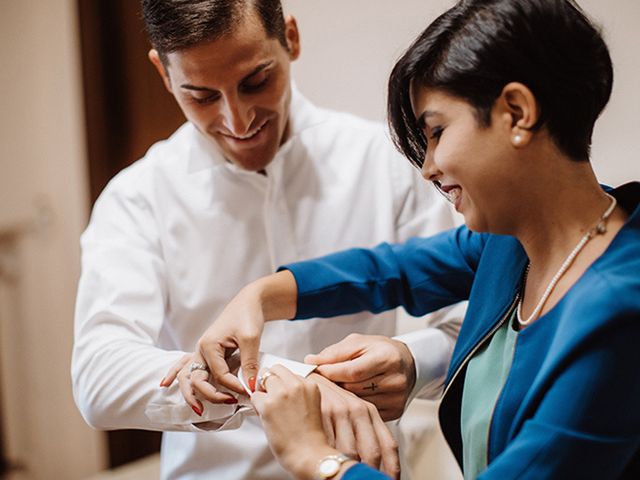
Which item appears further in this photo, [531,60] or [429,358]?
[429,358]

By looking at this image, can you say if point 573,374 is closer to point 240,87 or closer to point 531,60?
point 531,60

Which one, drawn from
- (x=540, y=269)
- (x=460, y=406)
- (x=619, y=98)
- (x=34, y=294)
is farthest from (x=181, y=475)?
(x=34, y=294)

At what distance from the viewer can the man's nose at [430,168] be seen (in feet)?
3.05

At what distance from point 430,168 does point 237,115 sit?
43 centimetres

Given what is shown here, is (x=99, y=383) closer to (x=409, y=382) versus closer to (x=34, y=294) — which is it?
(x=409, y=382)

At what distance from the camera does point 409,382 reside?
1.17m

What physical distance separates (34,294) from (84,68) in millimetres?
865

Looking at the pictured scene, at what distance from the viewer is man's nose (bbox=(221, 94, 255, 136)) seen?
48.9 inches

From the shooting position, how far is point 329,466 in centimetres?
84

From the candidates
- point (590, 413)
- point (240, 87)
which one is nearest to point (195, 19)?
point (240, 87)

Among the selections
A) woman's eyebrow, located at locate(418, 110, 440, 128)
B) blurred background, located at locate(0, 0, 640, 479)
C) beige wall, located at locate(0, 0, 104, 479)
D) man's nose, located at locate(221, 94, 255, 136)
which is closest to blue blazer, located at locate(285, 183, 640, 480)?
woman's eyebrow, located at locate(418, 110, 440, 128)

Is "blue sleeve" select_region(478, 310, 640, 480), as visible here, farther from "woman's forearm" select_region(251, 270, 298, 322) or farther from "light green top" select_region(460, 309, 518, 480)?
"woman's forearm" select_region(251, 270, 298, 322)

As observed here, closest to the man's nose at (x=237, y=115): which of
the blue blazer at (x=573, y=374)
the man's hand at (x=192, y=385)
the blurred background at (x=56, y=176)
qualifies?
the man's hand at (x=192, y=385)

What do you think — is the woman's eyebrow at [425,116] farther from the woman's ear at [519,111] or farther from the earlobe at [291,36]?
the earlobe at [291,36]
